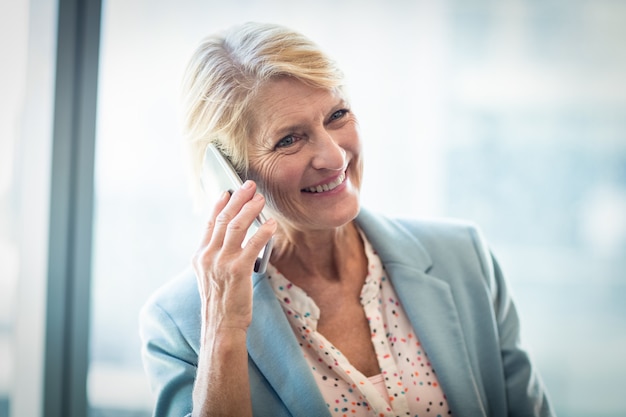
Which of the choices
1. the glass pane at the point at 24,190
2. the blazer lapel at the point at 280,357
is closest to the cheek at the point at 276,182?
the blazer lapel at the point at 280,357

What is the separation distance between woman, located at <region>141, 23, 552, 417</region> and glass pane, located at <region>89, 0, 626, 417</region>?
483 mm

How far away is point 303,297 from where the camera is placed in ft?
4.64

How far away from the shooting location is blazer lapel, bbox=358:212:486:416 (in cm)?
133

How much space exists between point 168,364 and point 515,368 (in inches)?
34.9

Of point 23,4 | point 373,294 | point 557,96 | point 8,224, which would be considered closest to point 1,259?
point 8,224

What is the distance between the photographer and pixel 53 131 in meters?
1.81

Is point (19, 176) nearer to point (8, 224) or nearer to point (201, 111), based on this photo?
point (8, 224)

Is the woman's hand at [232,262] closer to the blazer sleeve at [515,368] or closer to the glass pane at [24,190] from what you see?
the blazer sleeve at [515,368]

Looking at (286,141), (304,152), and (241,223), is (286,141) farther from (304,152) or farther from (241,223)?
(241,223)

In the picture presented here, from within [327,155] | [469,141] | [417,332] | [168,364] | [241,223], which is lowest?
[168,364]

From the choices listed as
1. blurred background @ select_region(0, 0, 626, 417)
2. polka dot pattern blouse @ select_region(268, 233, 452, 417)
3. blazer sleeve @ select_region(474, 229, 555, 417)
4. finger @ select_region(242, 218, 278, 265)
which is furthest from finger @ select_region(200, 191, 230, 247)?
blazer sleeve @ select_region(474, 229, 555, 417)

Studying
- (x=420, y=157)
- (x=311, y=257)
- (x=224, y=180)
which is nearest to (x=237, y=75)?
(x=224, y=180)

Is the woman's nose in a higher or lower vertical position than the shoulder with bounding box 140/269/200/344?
higher

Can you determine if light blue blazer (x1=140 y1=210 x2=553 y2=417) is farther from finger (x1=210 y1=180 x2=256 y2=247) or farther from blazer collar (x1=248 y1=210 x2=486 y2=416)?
finger (x1=210 y1=180 x2=256 y2=247)
